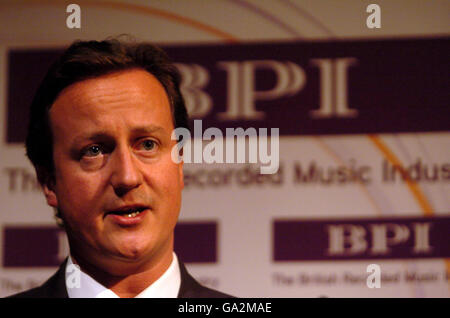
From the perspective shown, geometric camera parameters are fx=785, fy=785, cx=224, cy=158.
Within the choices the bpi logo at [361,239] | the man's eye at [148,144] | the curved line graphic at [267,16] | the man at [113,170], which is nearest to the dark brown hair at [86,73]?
the man at [113,170]

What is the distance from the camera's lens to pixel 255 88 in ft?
8.11

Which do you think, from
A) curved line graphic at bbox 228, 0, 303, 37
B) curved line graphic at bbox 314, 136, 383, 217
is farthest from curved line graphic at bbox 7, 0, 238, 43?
curved line graphic at bbox 314, 136, 383, 217

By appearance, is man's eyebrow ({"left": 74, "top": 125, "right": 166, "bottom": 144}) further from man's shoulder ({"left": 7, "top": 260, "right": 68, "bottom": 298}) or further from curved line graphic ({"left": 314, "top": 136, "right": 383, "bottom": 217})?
curved line graphic ({"left": 314, "top": 136, "right": 383, "bottom": 217})

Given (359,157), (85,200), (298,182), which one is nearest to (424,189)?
(359,157)

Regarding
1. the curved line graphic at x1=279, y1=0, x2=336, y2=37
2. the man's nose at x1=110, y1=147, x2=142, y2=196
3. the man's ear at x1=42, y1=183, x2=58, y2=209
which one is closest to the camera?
the man's nose at x1=110, y1=147, x2=142, y2=196

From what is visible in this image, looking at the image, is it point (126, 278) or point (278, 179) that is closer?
point (126, 278)

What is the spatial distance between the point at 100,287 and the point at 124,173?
0.34 meters

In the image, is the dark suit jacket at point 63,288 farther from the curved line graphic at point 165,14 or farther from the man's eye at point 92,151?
the curved line graphic at point 165,14

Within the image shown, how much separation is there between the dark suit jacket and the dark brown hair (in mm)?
280

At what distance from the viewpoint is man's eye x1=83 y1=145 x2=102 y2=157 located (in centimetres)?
215

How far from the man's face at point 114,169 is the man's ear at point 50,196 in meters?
A: 0.03

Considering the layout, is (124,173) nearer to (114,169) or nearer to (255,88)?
(114,169)

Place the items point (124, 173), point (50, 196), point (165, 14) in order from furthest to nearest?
1. point (165, 14)
2. point (50, 196)
3. point (124, 173)

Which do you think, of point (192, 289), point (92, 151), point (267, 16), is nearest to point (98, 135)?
point (92, 151)
